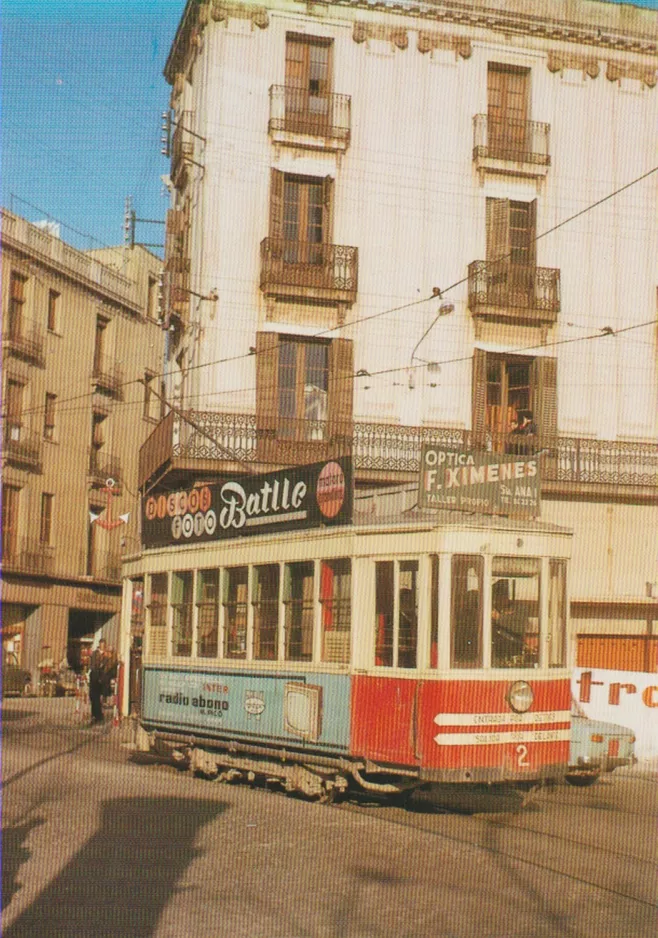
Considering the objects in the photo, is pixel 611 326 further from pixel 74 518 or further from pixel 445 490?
pixel 74 518

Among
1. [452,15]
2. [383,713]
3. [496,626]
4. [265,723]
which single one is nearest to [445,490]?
[496,626]

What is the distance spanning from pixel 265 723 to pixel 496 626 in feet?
11.0

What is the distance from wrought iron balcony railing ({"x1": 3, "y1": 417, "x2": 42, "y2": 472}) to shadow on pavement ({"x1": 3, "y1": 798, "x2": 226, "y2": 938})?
3127 centimetres

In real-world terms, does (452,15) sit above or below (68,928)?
above

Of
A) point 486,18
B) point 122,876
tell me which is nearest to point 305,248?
point 486,18

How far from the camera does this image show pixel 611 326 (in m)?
28.8

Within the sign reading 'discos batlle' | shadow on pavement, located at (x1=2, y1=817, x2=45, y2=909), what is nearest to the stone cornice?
the sign reading 'discos batlle'

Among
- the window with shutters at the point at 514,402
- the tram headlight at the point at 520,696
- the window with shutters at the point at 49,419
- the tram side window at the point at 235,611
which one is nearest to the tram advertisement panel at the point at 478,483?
the tram headlight at the point at 520,696

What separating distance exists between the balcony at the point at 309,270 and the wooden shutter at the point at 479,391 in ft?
9.80

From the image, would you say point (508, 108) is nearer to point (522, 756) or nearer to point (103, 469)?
point (522, 756)

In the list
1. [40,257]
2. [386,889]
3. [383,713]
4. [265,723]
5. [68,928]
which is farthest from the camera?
[40,257]

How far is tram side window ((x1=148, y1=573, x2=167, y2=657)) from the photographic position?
18328 mm

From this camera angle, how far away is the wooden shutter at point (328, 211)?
27.6 m

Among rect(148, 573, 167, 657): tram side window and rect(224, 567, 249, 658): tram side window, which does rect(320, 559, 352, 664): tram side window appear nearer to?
rect(224, 567, 249, 658): tram side window
